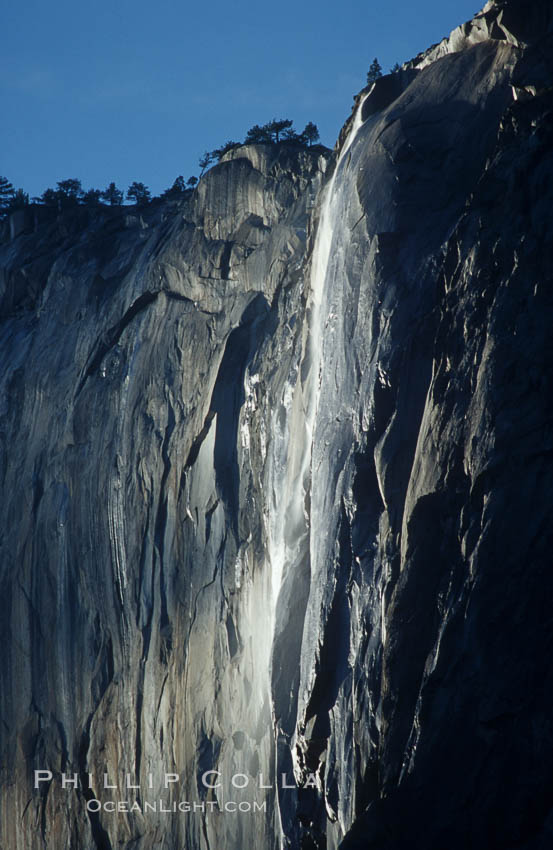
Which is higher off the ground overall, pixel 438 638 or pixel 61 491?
pixel 61 491

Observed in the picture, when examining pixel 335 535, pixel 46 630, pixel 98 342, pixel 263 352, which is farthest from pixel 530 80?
pixel 46 630

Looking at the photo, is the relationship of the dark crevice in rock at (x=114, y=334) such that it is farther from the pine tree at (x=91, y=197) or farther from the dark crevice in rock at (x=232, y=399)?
the pine tree at (x=91, y=197)

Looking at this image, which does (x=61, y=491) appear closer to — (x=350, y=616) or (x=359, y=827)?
(x=350, y=616)

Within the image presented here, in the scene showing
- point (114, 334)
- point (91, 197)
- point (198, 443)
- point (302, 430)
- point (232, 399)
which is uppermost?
point (91, 197)

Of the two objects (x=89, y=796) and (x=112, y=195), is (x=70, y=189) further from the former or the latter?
(x=89, y=796)

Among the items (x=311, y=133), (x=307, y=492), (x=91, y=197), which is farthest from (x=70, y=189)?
(x=307, y=492)

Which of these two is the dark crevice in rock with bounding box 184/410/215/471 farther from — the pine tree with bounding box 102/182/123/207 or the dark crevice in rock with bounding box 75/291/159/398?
the pine tree with bounding box 102/182/123/207

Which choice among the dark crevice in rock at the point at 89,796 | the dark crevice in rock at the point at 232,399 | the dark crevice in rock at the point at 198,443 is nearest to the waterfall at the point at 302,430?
the dark crevice in rock at the point at 232,399

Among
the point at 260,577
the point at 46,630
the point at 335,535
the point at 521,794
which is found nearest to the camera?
the point at 521,794
